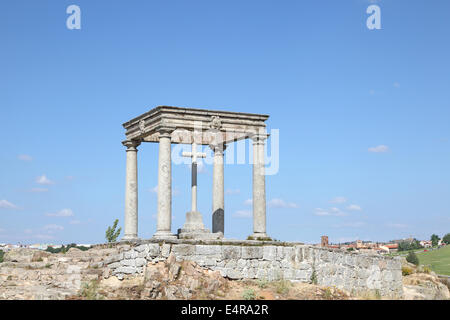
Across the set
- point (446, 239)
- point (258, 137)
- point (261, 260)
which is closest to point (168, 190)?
point (258, 137)

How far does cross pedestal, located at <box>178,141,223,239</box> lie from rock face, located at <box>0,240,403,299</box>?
13.6ft

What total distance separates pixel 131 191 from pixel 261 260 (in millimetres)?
12726

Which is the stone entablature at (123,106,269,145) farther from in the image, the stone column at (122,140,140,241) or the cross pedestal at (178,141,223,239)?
the cross pedestal at (178,141,223,239)

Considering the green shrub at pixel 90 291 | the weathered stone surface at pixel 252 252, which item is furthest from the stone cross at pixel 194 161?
the green shrub at pixel 90 291

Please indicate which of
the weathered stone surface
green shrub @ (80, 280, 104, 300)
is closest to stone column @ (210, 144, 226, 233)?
the weathered stone surface

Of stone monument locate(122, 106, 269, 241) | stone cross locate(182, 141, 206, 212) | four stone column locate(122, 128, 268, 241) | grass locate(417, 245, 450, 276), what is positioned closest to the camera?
four stone column locate(122, 128, 268, 241)

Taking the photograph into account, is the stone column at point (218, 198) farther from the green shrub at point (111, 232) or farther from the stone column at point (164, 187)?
the green shrub at point (111, 232)

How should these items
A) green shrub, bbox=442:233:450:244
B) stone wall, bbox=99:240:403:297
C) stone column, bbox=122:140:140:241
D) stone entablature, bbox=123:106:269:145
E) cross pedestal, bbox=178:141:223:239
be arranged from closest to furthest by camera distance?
stone wall, bbox=99:240:403:297
stone entablature, bbox=123:106:269:145
cross pedestal, bbox=178:141:223:239
stone column, bbox=122:140:140:241
green shrub, bbox=442:233:450:244

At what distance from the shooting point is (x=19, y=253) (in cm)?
3262

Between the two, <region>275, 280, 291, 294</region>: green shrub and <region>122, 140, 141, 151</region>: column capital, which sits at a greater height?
<region>122, 140, 141, 151</region>: column capital

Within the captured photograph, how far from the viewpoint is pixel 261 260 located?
1206 inches

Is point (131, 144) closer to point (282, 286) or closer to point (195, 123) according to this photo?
point (195, 123)

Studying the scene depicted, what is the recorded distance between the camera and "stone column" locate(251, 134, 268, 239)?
37.1 meters
